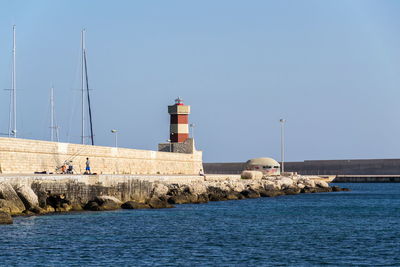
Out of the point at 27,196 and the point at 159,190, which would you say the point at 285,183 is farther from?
the point at 27,196

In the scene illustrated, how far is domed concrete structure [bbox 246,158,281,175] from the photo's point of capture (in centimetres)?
8696

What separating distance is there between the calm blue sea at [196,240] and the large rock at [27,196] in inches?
42.3

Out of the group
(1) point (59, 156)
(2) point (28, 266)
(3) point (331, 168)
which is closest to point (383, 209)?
(1) point (59, 156)

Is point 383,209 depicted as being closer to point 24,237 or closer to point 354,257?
point 354,257

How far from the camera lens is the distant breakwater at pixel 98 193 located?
31.1 metres

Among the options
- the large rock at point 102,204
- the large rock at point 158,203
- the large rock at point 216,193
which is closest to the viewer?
the large rock at point 102,204

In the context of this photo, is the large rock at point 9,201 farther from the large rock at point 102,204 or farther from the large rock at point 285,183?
the large rock at point 285,183

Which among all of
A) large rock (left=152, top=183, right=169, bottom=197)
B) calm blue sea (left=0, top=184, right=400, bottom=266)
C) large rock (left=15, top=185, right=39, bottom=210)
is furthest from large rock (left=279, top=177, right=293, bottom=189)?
large rock (left=15, top=185, right=39, bottom=210)

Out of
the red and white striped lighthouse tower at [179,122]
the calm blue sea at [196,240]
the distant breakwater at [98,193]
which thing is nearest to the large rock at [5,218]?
the distant breakwater at [98,193]

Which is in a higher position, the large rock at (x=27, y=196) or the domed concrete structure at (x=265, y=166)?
the domed concrete structure at (x=265, y=166)

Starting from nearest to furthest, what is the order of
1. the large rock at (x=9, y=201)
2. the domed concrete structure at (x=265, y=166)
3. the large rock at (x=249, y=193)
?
the large rock at (x=9, y=201) < the large rock at (x=249, y=193) < the domed concrete structure at (x=265, y=166)

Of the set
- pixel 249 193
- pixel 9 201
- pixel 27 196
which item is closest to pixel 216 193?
pixel 249 193

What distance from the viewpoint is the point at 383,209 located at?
46125mm

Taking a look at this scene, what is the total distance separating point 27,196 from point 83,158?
16.5m
